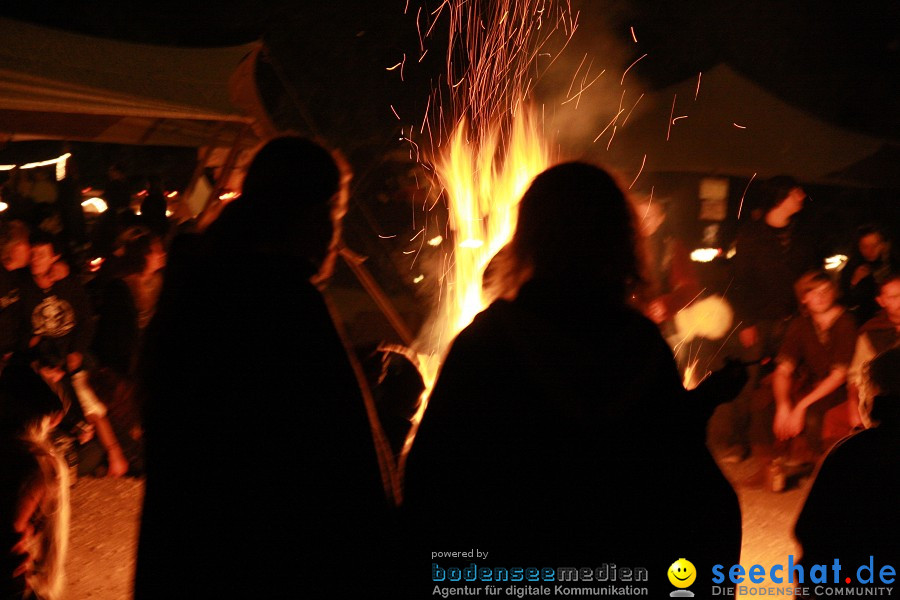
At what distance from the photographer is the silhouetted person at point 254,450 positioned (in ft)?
6.31

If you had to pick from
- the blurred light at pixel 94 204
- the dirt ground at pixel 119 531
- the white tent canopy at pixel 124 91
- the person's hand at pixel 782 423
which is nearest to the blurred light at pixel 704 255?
the person's hand at pixel 782 423

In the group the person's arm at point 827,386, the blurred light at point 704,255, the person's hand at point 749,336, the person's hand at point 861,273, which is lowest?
the person's arm at point 827,386

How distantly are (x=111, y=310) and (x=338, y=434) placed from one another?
4835 mm

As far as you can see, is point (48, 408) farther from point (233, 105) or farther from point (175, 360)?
point (233, 105)

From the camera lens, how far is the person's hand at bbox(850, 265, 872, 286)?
766cm

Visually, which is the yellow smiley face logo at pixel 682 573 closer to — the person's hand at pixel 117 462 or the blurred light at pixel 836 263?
the person's hand at pixel 117 462

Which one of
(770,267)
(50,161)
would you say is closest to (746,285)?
(770,267)

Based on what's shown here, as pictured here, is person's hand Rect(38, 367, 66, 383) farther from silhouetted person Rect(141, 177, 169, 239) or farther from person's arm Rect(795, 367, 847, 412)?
person's arm Rect(795, 367, 847, 412)

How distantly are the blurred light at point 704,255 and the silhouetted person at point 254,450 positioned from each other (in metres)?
6.78

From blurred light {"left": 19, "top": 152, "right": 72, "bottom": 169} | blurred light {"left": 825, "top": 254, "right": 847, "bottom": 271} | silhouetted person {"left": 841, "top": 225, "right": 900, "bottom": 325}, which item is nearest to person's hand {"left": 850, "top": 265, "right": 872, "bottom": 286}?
silhouetted person {"left": 841, "top": 225, "right": 900, "bottom": 325}

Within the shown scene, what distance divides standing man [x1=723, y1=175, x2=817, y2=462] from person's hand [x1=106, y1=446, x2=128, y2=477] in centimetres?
498

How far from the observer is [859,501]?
7.82ft

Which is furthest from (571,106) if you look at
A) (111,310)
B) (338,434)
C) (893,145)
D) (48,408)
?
(338,434)

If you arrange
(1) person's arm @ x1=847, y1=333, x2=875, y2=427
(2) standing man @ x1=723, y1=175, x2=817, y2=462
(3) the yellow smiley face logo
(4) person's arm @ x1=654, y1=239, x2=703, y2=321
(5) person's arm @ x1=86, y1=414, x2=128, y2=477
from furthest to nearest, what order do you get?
(4) person's arm @ x1=654, y1=239, x2=703, y2=321, (2) standing man @ x1=723, y1=175, x2=817, y2=462, (5) person's arm @ x1=86, y1=414, x2=128, y2=477, (1) person's arm @ x1=847, y1=333, x2=875, y2=427, (3) the yellow smiley face logo
